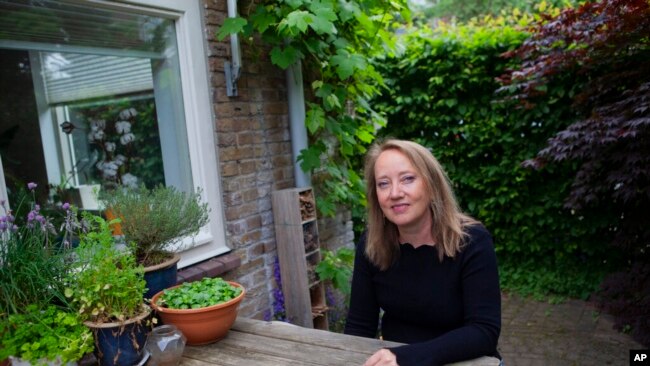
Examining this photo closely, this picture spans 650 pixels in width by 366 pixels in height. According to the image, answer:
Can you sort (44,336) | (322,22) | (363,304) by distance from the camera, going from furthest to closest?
(322,22) → (363,304) → (44,336)

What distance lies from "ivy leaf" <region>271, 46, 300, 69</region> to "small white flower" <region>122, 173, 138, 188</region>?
3.45 feet

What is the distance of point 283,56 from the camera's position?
2.76 meters

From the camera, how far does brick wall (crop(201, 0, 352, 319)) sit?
8.87ft

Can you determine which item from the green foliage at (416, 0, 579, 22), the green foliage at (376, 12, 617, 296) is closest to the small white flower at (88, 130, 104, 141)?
the green foliage at (376, 12, 617, 296)

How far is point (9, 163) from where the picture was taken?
6.98ft

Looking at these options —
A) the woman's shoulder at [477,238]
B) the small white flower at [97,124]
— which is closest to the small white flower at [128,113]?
the small white flower at [97,124]

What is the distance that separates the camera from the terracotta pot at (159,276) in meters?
1.83

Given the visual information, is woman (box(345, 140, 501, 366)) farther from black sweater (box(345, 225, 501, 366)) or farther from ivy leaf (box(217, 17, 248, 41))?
ivy leaf (box(217, 17, 248, 41))

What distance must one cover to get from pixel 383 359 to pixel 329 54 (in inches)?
84.6

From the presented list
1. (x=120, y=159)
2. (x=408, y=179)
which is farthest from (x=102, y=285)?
(x=120, y=159)

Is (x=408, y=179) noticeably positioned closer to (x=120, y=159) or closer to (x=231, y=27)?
(x=231, y=27)

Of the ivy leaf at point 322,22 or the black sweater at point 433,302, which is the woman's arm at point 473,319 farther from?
the ivy leaf at point 322,22

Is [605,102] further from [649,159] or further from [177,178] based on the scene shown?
[177,178]

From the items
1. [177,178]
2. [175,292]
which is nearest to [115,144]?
[177,178]
